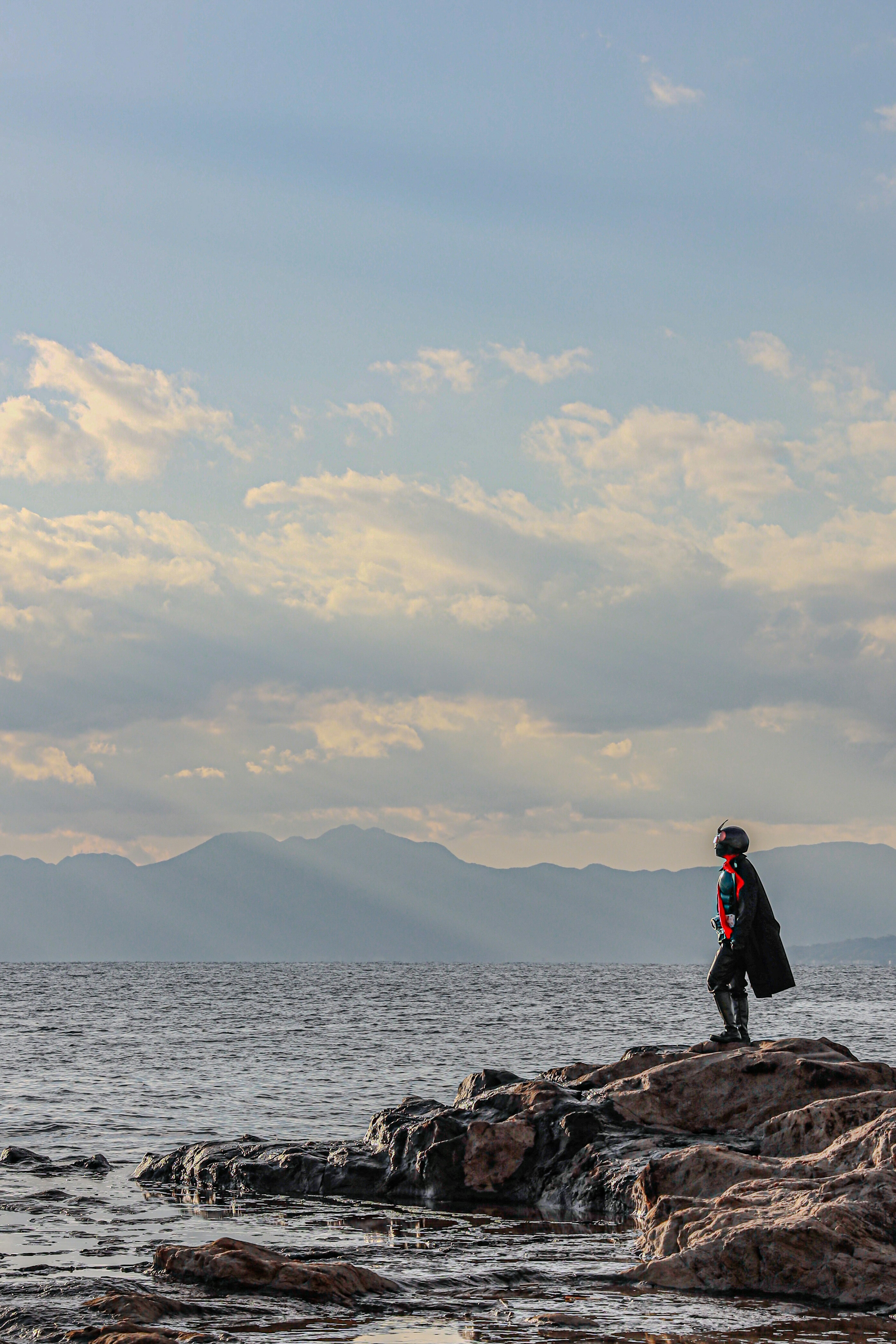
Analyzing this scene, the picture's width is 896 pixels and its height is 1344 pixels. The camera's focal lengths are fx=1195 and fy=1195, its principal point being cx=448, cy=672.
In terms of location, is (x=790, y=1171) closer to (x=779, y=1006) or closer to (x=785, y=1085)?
(x=785, y=1085)

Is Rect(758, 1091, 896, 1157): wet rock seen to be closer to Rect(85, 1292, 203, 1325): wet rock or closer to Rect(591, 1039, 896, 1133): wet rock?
Rect(591, 1039, 896, 1133): wet rock

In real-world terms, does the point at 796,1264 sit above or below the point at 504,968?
above

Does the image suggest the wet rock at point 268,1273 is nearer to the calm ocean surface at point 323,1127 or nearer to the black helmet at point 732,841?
the calm ocean surface at point 323,1127

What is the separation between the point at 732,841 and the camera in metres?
15.4

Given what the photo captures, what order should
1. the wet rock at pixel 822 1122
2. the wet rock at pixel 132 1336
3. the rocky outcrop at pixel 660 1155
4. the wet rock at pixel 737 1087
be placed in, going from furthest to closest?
the wet rock at pixel 737 1087
the wet rock at pixel 822 1122
the rocky outcrop at pixel 660 1155
the wet rock at pixel 132 1336

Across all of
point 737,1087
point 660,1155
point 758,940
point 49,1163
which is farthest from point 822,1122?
point 49,1163

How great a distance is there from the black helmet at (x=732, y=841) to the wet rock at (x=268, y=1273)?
7924mm

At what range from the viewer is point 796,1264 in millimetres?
8641

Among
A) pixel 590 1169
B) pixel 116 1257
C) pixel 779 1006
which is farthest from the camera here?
pixel 779 1006

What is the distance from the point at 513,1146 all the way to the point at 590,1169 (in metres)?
1.01

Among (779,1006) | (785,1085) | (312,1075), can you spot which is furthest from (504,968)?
(785,1085)

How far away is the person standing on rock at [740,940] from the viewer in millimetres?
15141

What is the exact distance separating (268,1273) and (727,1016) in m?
8.64

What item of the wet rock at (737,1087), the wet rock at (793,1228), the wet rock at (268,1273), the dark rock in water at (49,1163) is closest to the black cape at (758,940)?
the wet rock at (737,1087)
